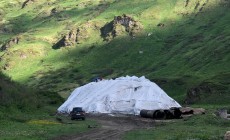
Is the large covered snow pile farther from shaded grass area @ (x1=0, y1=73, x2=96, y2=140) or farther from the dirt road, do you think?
the dirt road

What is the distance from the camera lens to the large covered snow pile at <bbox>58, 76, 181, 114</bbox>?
95.3 metres

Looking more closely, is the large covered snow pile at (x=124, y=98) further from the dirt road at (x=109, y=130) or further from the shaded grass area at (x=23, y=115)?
the dirt road at (x=109, y=130)

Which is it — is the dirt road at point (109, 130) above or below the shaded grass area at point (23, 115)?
below

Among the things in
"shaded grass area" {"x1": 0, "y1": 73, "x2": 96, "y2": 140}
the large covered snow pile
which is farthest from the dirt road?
the large covered snow pile

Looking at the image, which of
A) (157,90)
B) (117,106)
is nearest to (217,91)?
(157,90)

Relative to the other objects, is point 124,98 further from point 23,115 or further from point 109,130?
point 109,130

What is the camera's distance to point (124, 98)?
98.2 m

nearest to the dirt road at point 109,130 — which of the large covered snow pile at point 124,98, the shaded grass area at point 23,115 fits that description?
the shaded grass area at point 23,115

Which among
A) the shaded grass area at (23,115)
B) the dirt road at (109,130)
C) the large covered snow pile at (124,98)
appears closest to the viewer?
the dirt road at (109,130)

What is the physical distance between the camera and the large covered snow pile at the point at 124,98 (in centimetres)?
9531

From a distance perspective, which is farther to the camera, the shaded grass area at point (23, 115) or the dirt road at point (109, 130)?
the shaded grass area at point (23, 115)

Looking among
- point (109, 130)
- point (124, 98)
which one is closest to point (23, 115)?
point (109, 130)

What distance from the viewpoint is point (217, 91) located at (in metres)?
130

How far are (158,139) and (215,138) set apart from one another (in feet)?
17.9
